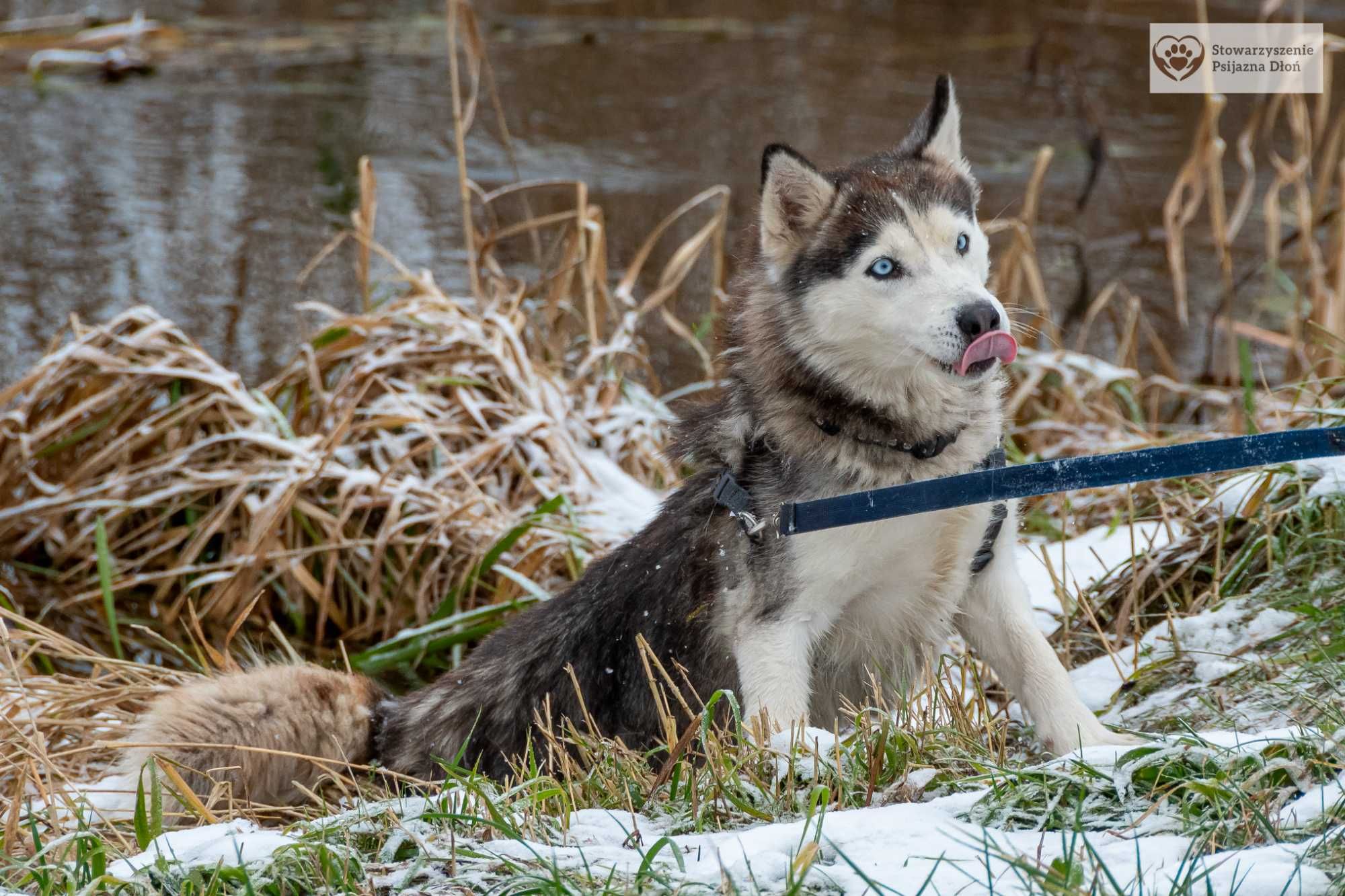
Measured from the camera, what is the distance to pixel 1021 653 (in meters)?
3.29

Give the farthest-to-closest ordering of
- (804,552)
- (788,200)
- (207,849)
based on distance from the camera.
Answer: (788,200) < (804,552) < (207,849)

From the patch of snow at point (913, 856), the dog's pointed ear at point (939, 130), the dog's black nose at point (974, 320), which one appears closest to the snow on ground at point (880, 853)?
the patch of snow at point (913, 856)

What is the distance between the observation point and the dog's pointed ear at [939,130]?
3.54m

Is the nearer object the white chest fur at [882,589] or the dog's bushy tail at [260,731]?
the white chest fur at [882,589]

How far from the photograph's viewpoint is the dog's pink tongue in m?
3.01

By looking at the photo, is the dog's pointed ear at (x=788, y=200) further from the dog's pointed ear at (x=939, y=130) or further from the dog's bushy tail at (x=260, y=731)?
the dog's bushy tail at (x=260, y=731)

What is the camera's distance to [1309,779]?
2.48m

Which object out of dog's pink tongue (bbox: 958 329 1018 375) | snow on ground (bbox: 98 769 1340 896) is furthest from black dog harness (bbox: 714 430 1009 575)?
snow on ground (bbox: 98 769 1340 896)

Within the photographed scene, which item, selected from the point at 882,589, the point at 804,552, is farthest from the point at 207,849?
the point at 882,589

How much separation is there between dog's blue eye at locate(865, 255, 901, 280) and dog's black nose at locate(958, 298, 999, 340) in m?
0.22

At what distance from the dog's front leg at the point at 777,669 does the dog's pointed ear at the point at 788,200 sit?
92 cm

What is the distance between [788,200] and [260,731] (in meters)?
1.90

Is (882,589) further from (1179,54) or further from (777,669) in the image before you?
(1179,54)

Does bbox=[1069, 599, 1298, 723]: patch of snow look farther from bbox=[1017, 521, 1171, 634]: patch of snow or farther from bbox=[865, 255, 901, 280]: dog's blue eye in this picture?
bbox=[865, 255, 901, 280]: dog's blue eye
